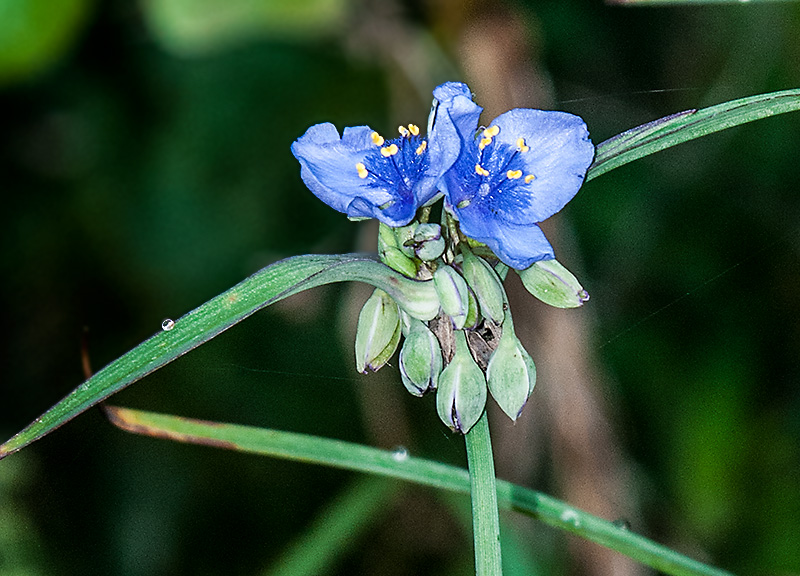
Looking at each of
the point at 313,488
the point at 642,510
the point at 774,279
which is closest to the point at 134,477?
the point at 313,488

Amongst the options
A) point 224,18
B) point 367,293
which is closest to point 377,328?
point 224,18

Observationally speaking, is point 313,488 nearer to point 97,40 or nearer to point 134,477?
point 134,477

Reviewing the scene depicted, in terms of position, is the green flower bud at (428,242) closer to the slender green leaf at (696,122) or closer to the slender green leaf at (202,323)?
the slender green leaf at (202,323)

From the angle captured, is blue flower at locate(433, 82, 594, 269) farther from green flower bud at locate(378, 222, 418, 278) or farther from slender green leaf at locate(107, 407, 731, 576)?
slender green leaf at locate(107, 407, 731, 576)

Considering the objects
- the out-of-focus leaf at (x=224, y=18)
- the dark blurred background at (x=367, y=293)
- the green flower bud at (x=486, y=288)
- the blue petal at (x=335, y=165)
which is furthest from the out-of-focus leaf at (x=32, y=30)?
the green flower bud at (x=486, y=288)

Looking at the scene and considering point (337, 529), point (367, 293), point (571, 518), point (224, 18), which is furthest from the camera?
point (367, 293)

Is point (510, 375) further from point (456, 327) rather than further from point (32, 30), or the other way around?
point (32, 30)

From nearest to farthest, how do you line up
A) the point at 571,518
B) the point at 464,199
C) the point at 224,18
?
the point at 464,199, the point at 571,518, the point at 224,18

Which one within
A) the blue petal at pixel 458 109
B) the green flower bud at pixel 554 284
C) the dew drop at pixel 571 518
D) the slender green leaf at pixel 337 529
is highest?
the blue petal at pixel 458 109
